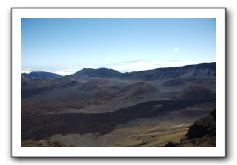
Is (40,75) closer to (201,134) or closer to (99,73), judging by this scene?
(99,73)

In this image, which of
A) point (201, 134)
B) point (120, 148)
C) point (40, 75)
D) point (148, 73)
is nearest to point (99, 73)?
point (148, 73)

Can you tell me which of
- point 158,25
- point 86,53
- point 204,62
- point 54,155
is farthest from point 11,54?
point 204,62

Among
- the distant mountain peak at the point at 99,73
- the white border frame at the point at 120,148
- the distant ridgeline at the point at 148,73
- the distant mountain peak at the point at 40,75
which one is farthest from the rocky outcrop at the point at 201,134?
the distant mountain peak at the point at 40,75

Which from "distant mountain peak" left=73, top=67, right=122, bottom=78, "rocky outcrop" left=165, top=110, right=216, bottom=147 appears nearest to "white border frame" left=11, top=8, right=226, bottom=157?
"rocky outcrop" left=165, top=110, right=216, bottom=147

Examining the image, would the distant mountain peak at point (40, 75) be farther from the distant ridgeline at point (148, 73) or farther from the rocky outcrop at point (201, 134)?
the rocky outcrop at point (201, 134)

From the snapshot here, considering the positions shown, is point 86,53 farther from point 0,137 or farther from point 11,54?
point 0,137

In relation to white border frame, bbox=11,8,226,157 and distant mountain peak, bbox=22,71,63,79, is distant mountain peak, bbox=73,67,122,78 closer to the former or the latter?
distant mountain peak, bbox=22,71,63,79
